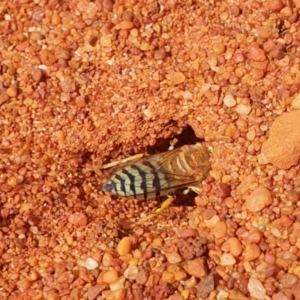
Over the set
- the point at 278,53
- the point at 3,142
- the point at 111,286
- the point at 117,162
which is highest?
the point at 278,53

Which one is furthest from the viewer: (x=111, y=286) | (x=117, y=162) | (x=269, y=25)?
(x=117, y=162)

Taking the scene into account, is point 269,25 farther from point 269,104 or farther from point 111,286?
point 111,286

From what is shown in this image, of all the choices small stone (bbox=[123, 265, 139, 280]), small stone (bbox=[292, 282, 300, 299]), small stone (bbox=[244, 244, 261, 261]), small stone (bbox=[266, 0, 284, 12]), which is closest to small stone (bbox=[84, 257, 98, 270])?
small stone (bbox=[123, 265, 139, 280])

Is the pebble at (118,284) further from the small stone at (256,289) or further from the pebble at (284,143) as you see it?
the pebble at (284,143)

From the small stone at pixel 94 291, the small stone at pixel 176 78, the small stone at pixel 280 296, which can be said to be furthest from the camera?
the small stone at pixel 176 78

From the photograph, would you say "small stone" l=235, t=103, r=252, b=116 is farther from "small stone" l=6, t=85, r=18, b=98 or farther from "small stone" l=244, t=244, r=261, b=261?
"small stone" l=6, t=85, r=18, b=98

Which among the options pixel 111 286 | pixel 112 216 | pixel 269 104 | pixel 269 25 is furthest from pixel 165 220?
pixel 269 25

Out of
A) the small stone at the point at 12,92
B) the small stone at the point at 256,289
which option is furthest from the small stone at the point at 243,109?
the small stone at the point at 12,92
